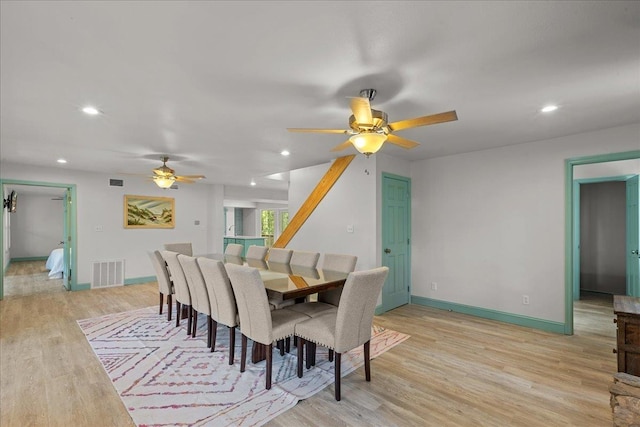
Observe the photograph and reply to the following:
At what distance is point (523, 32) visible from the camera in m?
1.61

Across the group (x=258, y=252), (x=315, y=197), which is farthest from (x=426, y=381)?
(x=315, y=197)

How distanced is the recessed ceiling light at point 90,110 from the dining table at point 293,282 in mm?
2142

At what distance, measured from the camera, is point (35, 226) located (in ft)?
32.9

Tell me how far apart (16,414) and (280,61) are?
9.70 ft

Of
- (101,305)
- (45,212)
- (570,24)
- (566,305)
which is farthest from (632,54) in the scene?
(45,212)

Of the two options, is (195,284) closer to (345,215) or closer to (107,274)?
(345,215)

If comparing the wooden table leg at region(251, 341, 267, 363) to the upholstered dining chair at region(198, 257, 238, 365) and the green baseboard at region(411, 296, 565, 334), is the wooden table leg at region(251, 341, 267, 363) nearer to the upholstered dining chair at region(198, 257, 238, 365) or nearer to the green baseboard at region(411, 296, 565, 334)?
the upholstered dining chair at region(198, 257, 238, 365)

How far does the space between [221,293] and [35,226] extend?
11.1 metres

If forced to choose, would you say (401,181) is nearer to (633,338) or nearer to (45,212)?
(633,338)

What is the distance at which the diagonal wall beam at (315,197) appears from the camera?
15.5ft

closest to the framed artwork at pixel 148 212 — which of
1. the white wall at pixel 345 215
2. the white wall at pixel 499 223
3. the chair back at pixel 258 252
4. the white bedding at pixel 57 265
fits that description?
the white bedding at pixel 57 265

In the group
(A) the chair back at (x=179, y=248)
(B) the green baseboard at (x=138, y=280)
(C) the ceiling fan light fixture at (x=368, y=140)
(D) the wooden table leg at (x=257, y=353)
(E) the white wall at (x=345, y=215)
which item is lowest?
(B) the green baseboard at (x=138, y=280)

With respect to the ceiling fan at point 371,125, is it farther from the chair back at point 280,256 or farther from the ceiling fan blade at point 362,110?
the chair back at point 280,256

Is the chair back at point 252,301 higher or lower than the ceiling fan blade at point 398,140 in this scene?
lower
